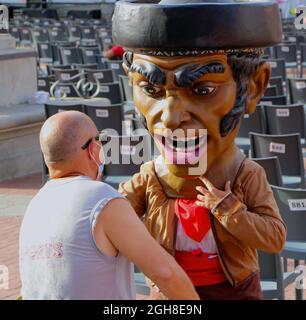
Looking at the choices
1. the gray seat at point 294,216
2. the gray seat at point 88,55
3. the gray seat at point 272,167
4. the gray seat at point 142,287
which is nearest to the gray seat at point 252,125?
the gray seat at point 272,167

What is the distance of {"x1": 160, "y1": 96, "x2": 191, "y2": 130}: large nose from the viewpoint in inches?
118

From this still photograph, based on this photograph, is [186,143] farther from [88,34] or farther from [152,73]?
[88,34]

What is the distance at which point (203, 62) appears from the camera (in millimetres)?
3002

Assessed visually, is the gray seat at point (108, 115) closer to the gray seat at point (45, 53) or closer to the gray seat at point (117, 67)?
the gray seat at point (117, 67)

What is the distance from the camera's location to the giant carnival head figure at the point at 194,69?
291 centimetres

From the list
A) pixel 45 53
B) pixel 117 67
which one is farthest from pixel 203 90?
pixel 45 53

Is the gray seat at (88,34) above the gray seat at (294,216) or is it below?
below

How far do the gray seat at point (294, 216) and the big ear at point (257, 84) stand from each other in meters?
1.80

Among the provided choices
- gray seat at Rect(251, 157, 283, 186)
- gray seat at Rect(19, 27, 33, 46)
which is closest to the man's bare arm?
gray seat at Rect(251, 157, 283, 186)

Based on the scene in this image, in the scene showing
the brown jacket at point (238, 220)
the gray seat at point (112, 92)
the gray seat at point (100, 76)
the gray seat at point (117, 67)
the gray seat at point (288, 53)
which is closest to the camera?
the brown jacket at point (238, 220)

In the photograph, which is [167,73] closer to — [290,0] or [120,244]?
[120,244]

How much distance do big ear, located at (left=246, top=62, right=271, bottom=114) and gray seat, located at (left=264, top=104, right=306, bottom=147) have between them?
4979 mm

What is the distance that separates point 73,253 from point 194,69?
0.71 m

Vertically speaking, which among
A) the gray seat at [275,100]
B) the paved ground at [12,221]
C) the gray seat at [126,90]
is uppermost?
the gray seat at [275,100]
